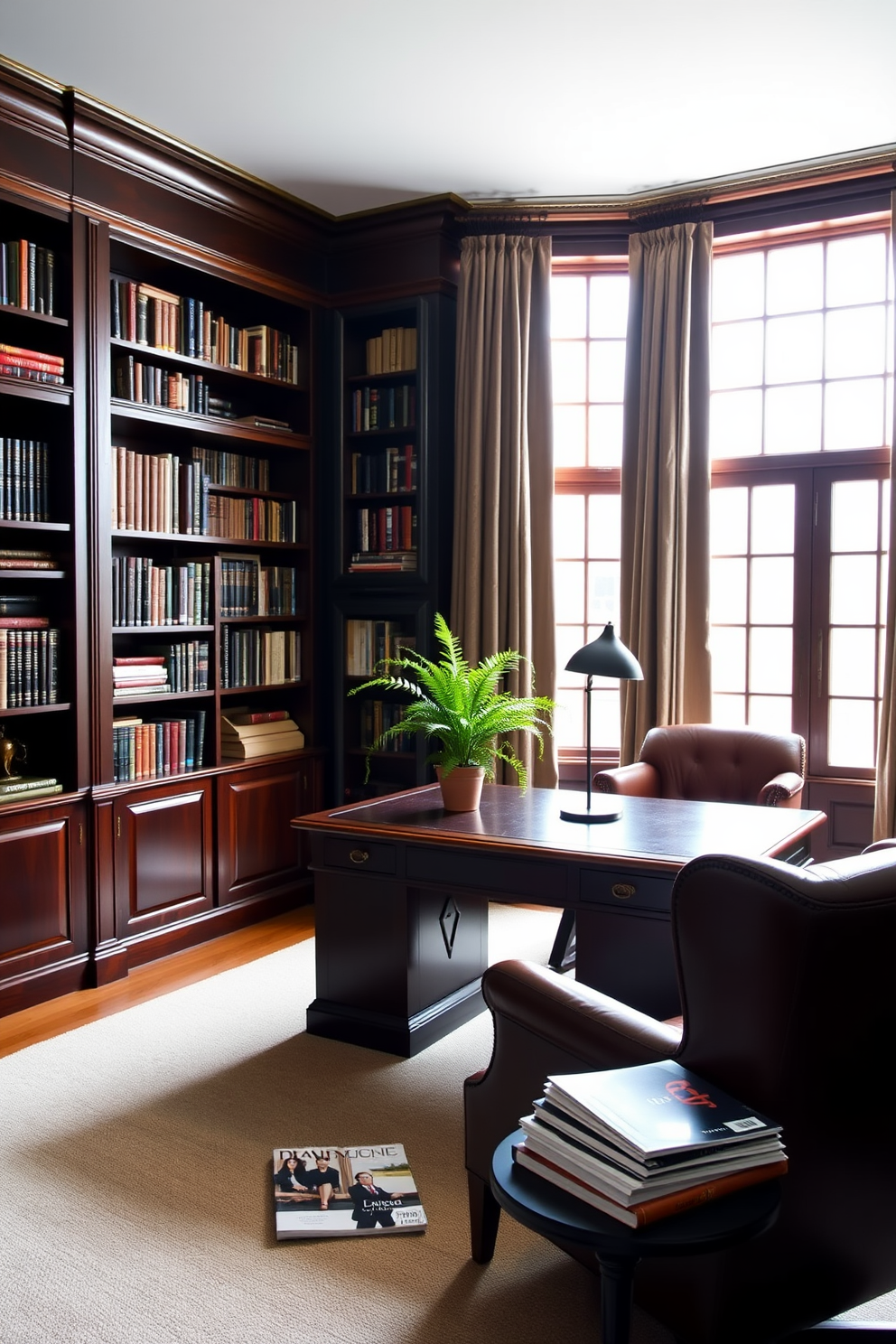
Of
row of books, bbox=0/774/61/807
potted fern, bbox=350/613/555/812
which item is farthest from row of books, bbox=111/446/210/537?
potted fern, bbox=350/613/555/812

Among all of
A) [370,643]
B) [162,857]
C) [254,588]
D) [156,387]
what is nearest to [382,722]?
[370,643]

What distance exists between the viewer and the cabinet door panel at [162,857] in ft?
13.6

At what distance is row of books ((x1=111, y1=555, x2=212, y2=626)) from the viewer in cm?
421

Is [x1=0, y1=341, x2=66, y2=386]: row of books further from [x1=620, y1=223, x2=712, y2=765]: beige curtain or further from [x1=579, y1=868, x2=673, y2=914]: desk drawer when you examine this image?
[x1=579, y1=868, x2=673, y2=914]: desk drawer

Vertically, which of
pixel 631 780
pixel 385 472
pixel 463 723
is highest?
pixel 385 472

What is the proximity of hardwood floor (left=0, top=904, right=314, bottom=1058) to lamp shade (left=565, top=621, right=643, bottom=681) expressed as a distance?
200 centimetres

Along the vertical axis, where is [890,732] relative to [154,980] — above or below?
above

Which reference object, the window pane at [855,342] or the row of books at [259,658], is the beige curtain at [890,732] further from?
the row of books at [259,658]

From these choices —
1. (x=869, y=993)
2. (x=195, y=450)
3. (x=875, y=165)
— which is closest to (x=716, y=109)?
(x=875, y=165)

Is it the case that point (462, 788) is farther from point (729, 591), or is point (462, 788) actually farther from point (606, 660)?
point (729, 591)

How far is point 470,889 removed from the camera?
10.1 ft

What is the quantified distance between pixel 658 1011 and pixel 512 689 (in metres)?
2.16

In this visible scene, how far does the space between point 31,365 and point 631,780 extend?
263 centimetres

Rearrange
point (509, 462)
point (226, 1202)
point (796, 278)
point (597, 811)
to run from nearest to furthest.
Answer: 1. point (226, 1202)
2. point (597, 811)
3. point (796, 278)
4. point (509, 462)
